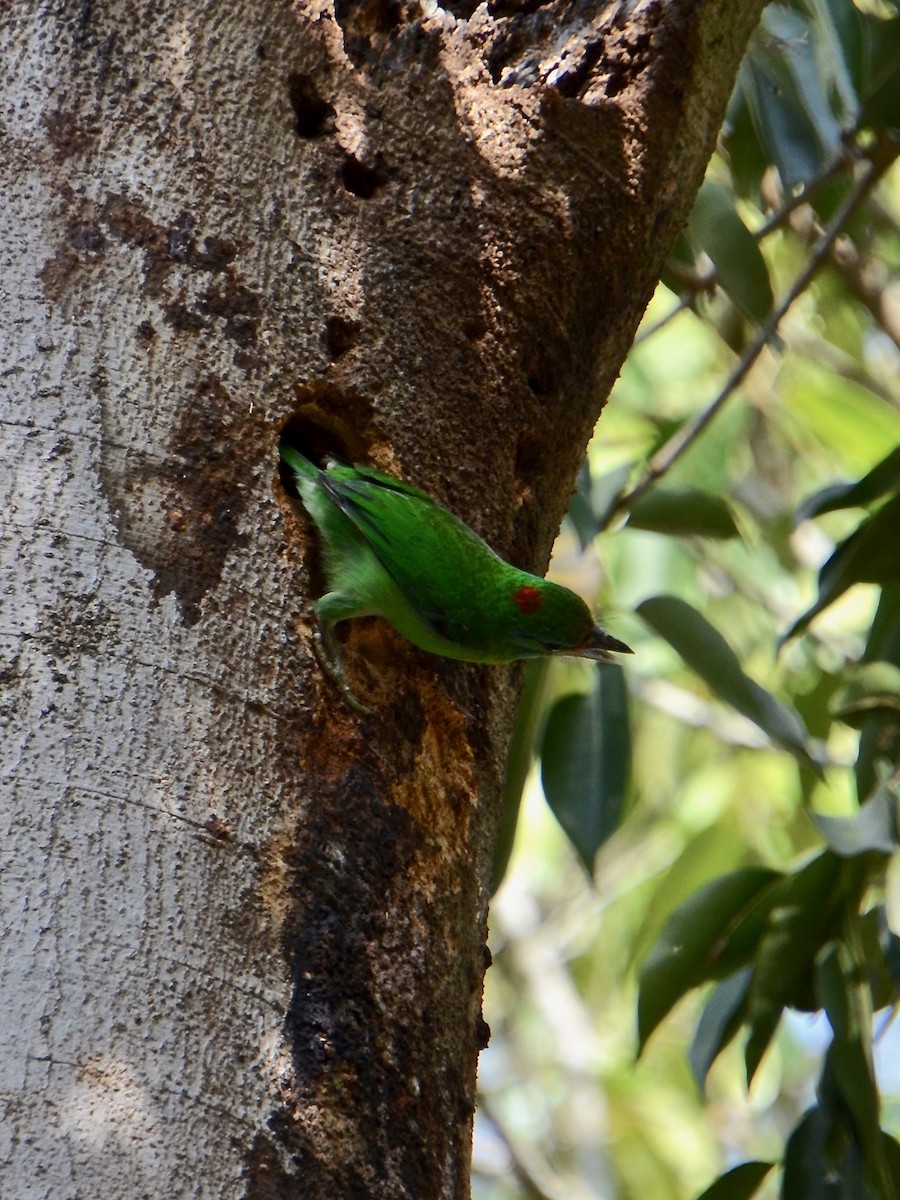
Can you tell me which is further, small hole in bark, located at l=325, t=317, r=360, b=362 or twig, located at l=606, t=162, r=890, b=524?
twig, located at l=606, t=162, r=890, b=524

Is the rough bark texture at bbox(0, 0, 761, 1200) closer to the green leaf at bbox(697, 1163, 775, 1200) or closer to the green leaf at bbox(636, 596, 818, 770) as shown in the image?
the green leaf at bbox(636, 596, 818, 770)

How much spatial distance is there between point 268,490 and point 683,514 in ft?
6.10

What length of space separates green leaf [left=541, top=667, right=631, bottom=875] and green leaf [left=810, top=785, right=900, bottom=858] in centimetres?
56

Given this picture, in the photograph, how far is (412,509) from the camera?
109 inches

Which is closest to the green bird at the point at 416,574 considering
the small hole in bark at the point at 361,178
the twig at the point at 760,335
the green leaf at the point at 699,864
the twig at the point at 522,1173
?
the small hole in bark at the point at 361,178

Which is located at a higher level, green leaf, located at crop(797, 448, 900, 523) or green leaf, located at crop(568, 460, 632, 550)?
green leaf, located at crop(568, 460, 632, 550)

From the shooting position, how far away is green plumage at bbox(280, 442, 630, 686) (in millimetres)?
2631

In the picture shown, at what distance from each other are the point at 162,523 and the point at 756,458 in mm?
5775

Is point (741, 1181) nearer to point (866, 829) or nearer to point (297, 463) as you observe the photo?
point (866, 829)

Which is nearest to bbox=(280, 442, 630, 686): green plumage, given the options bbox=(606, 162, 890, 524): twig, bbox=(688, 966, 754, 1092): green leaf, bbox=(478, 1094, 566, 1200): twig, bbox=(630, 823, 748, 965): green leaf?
bbox=(606, 162, 890, 524): twig

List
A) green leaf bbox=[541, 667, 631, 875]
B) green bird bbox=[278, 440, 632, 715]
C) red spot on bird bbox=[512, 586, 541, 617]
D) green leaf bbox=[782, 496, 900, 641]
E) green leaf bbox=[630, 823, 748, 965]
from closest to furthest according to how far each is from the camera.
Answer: green bird bbox=[278, 440, 632, 715]
red spot on bird bbox=[512, 586, 541, 617]
green leaf bbox=[782, 496, 900, 641]
green leaf bbox=[541, 667, 631, 875]
green leaf bbox=[630, 823, 748, 965]

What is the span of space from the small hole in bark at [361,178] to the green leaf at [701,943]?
1.89m

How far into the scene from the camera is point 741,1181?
3.38 metres

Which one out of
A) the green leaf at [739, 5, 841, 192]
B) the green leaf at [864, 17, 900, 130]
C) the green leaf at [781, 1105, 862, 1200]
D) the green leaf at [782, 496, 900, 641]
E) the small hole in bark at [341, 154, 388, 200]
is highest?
the green leaf at [739, 5, 841, 192]
